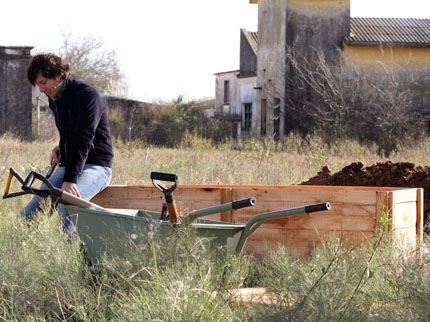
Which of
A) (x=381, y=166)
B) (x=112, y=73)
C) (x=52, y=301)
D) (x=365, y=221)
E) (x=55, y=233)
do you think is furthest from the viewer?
(x=112, y=73)

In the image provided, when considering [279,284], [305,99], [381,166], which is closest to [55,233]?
[279,284]

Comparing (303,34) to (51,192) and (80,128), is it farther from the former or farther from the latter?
(51,192)

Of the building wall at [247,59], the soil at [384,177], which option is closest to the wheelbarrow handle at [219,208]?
the soil at [384,177]

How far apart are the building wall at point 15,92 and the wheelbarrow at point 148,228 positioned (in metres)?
19.3

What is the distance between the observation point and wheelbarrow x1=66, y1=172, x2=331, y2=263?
12.9 feet

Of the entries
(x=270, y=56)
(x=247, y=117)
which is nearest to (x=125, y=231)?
(x=270, y=56)

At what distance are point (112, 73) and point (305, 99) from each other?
15365 millimetres

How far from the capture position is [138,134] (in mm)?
32562

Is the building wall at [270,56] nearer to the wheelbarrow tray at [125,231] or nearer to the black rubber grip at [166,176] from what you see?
the wheelbarrow tray at [125,231]

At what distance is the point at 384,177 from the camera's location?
7.48 m

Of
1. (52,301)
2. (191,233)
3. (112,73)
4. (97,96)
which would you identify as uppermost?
(112,73)

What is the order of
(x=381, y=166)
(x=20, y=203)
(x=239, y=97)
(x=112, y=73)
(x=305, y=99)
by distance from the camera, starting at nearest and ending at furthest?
(x=20, y=203) → (x=381, y=166) → (x=305, y=99) → (x=112, y=73) → (x=239, y=97)

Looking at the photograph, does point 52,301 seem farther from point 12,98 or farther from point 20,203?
point 12,98

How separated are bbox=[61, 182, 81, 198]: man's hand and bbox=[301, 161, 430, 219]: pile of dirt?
3403 mm
